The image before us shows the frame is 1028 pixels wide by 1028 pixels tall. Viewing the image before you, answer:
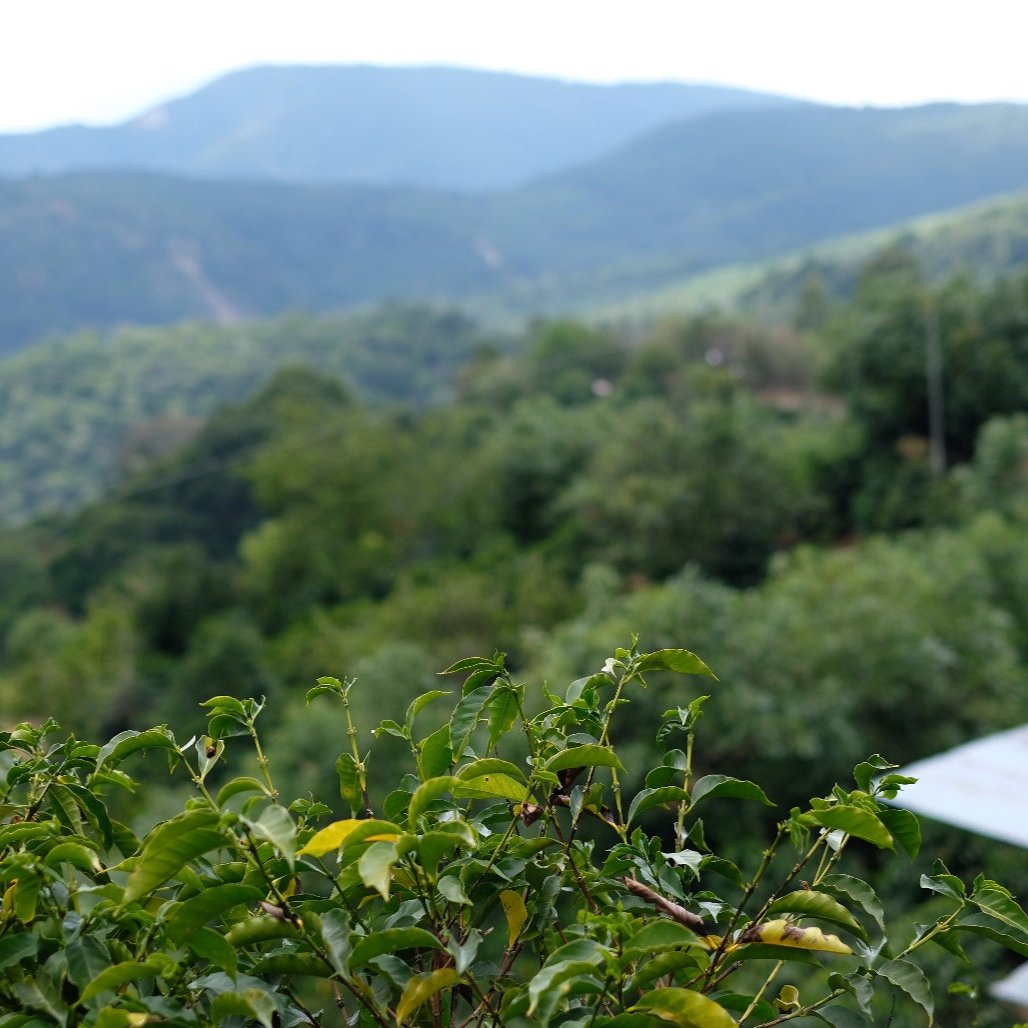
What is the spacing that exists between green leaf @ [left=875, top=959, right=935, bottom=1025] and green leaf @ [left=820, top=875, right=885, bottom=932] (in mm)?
27

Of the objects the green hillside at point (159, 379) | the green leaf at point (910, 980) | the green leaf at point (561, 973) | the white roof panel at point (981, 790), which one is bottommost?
the green hillside at point (159, 379)

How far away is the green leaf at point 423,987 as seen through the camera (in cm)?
63

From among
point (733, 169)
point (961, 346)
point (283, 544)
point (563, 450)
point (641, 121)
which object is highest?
point (641, 121)

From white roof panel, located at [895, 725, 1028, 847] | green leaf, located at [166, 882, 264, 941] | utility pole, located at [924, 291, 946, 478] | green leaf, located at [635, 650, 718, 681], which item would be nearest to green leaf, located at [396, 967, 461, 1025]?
green leaf, located at [166, 882, 264, 941]

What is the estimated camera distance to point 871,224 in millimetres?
52781

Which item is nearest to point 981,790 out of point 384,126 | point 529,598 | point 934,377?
point 529,598

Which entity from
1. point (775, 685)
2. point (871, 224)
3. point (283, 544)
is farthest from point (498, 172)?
point (775, 685)

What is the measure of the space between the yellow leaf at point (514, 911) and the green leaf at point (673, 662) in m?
0.17

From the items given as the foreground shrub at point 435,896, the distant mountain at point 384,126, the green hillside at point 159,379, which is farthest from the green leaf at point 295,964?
the distant mountain at point 384,126

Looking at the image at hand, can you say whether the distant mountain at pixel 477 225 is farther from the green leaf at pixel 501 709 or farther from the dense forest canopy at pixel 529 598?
the green leaf at pixel 501 709

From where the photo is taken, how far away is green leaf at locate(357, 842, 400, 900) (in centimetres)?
54

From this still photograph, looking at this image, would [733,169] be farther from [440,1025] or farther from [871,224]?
[440,1025]

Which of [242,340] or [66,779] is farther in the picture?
[242,340]

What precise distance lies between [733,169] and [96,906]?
66885mm
